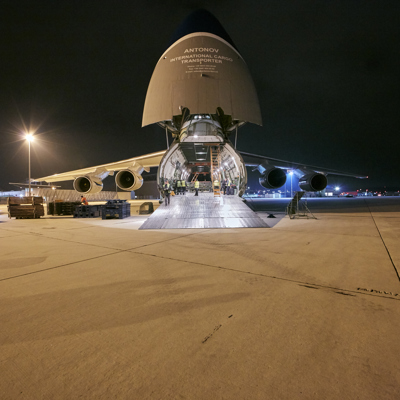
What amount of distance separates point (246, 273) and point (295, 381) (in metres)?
1.91

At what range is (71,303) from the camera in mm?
2416

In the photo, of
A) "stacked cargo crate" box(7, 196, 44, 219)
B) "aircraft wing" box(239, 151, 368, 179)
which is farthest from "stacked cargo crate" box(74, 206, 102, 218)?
"aircraft wing" box(239, 151, 368, 179)

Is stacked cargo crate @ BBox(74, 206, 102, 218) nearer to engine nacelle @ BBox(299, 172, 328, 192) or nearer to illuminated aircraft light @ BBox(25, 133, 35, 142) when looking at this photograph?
illuminated aircraft light @ BBox(25, 133, 35, 142)

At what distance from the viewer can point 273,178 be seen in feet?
43.0

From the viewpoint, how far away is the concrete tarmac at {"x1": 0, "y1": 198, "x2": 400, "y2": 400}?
4.37 ft

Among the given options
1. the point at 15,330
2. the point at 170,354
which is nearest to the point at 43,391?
the point at 170,354

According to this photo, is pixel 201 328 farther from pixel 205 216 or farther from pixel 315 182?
pixel 315 182

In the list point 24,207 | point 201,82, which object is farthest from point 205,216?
point 24,207

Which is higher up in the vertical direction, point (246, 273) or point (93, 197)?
point (93, 197)

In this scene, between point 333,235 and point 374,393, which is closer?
point 374,393

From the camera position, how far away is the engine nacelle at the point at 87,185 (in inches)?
533

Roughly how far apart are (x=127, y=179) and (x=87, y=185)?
317cm

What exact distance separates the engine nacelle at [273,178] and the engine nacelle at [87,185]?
9842mm

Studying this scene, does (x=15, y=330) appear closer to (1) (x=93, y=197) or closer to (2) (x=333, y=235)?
(2) (x=333, y=235)
